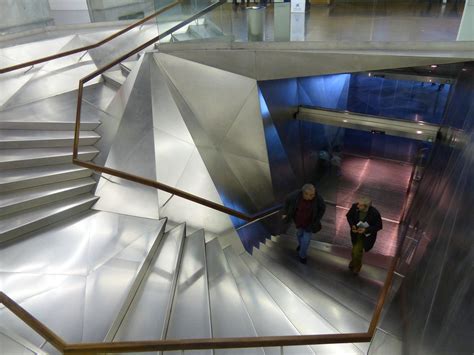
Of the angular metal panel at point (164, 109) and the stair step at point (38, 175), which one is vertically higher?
the angular metal panel at point (164, 109)

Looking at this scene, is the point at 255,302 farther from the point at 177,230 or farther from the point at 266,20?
the point at 266,20

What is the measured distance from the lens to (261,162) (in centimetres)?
694

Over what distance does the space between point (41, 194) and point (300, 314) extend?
3.65m

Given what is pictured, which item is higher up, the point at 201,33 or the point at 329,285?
the point at 201,33

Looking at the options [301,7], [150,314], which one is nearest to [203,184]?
[150,314]

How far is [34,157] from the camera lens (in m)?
5.12

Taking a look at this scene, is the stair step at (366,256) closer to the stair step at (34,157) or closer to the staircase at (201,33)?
the staircase at (201,33)

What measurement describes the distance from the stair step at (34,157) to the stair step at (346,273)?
3.74 m

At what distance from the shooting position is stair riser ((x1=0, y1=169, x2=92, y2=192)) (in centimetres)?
472

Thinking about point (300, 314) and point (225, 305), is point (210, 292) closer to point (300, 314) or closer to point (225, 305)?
point (225, 305)

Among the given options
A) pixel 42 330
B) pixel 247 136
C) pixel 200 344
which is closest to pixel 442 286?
pixel 200 344

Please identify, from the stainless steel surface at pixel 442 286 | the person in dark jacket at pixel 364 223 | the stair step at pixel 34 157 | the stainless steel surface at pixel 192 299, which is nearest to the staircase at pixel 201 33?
the stair step at pixel 34 157

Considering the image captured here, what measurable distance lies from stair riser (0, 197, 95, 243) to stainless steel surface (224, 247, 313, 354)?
7.34 feet

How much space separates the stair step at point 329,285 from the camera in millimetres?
4195
